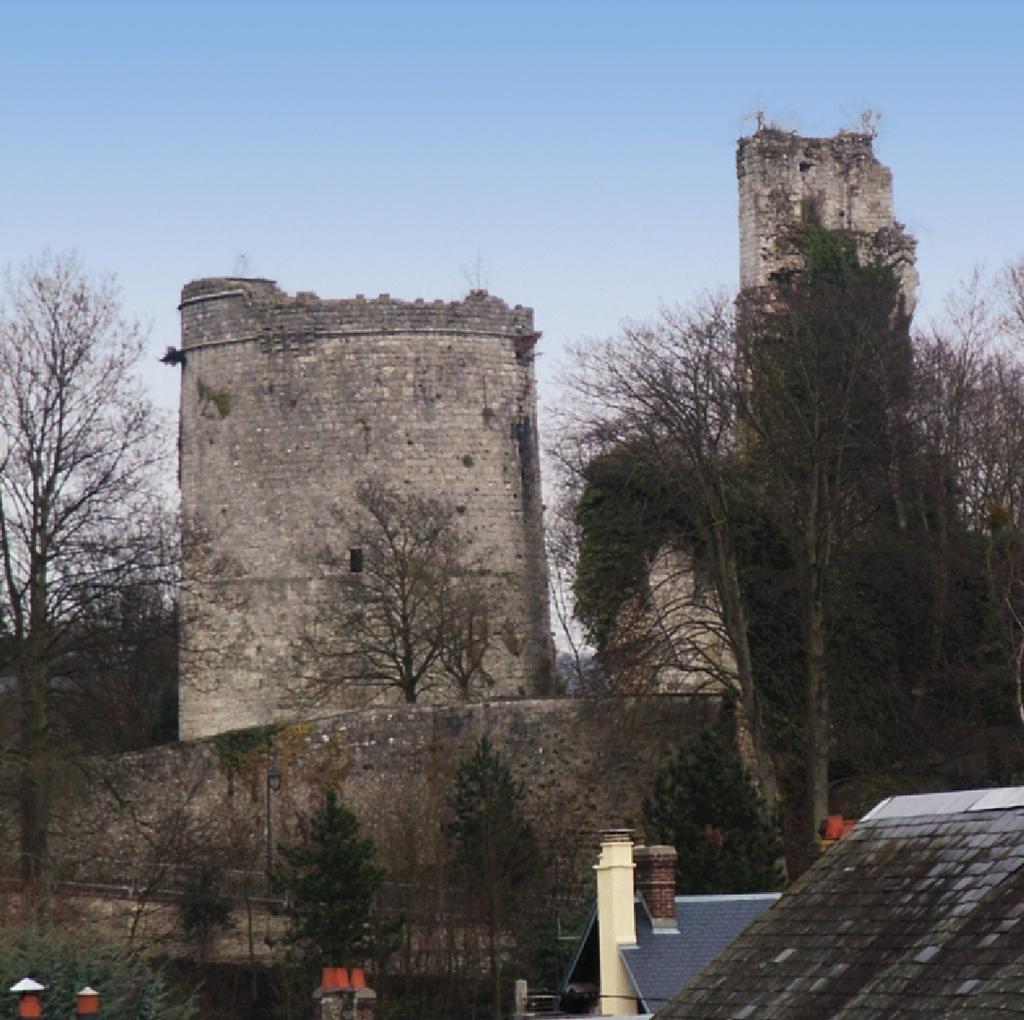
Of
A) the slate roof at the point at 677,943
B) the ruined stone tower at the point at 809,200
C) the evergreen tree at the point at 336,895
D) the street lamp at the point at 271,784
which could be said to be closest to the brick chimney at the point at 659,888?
the slate roof at the point at 677,943

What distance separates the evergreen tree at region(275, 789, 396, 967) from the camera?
3366cm

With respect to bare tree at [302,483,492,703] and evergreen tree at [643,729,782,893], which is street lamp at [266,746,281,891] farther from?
evergreen tree at [643,729,782,893]

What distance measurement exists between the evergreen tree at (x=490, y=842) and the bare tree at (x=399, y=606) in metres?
8.66

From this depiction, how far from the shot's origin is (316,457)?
4938 cm

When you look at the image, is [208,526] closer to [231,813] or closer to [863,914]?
[231,813]

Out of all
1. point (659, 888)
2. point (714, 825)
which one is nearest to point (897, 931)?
point (659, 888)

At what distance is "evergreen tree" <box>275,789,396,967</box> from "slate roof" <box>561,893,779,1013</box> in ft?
24.2

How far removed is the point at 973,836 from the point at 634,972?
335 inches

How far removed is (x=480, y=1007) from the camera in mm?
34625

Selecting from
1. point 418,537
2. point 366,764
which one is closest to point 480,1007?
point 366,764

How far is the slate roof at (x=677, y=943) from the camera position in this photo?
77.5 ft

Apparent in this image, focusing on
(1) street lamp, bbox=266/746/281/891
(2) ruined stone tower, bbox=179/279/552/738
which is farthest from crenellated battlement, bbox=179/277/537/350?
(1) street lamp, bbox=266/746/281/891

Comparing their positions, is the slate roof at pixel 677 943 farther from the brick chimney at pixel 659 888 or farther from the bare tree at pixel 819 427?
the bare tree at pixel 819 427

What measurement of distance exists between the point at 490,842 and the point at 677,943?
1264 centimetres
